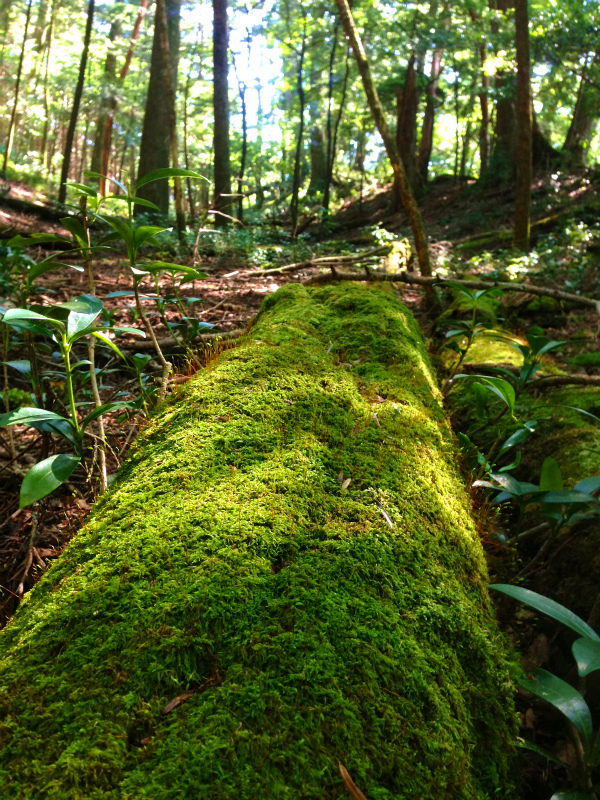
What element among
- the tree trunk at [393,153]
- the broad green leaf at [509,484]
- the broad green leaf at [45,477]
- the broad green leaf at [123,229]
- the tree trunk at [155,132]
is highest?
the tree trunk at [155,132]

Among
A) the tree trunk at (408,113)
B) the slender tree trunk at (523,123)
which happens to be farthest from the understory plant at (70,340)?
the tree trunk at (408,113)

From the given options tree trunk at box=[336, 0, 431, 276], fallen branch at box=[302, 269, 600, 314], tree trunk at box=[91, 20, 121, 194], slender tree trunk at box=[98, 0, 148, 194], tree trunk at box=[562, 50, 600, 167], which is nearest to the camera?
fallen branch at box=[302, 269, 600, 314]

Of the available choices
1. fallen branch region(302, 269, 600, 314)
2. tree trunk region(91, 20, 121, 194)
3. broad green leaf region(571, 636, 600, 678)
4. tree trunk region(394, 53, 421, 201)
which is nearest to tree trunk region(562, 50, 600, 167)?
tree trunk region(394, 53, 421, 201)

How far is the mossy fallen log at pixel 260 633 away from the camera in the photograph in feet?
2.88

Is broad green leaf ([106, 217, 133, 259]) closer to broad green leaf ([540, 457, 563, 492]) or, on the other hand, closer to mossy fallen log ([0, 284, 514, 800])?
mossy fallen log ([0, 284, 514, 800])

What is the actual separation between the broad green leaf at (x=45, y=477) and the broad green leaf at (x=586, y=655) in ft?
4.59

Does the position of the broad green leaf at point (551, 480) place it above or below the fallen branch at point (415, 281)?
below

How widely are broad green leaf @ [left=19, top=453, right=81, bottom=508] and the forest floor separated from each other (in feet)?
0.80

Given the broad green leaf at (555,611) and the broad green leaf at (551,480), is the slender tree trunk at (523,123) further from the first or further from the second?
the broad green leaf at (555,611)

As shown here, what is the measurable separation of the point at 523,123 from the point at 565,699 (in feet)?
28.3

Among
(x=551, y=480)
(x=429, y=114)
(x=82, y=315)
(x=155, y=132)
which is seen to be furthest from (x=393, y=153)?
(x=429, y=114)

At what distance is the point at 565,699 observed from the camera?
1214 millimetres

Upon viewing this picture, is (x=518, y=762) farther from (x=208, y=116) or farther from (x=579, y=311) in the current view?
(x=208, y=116)

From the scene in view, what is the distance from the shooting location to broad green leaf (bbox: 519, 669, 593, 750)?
1180mm
